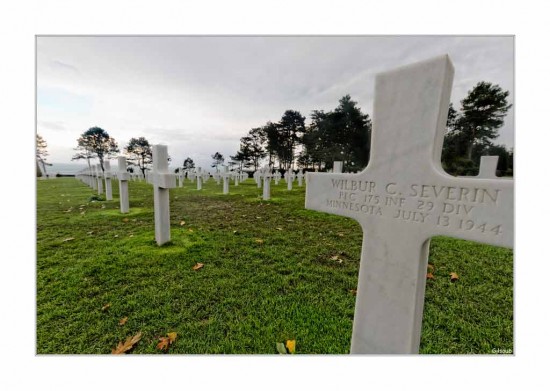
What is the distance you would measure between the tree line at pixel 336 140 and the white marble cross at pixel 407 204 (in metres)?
7.49

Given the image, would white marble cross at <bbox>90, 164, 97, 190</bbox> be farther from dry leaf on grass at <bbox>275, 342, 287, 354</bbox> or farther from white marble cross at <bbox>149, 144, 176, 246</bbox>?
dry leaf on grass at <bbox>275, 342, 287, 354</bbox>

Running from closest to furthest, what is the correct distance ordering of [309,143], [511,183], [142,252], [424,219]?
[511,183] → [424,219] → [142,252] → [309,143]

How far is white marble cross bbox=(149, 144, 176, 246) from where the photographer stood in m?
3.41

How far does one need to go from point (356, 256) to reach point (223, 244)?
1.99 metres

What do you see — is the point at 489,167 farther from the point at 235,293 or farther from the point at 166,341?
the point at 166,341

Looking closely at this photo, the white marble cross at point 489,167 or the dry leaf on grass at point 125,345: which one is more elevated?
the white marble cross at point 489,167

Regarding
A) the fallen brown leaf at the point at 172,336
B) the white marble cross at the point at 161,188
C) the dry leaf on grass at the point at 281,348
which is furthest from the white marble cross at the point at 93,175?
the dry leaf on grass at the point at 281,348

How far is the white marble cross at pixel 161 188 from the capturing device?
341cm

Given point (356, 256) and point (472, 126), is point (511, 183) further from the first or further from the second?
point (472, 126)

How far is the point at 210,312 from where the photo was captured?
1.99 metres

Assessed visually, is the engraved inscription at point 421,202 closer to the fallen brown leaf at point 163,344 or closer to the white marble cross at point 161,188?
the fallen brown leaf at point 163,344

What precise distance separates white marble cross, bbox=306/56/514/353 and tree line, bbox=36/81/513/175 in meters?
7.49

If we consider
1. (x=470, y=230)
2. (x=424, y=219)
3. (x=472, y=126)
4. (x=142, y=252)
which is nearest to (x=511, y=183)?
(x=470, y=230)

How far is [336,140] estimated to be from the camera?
22828 millimetres
